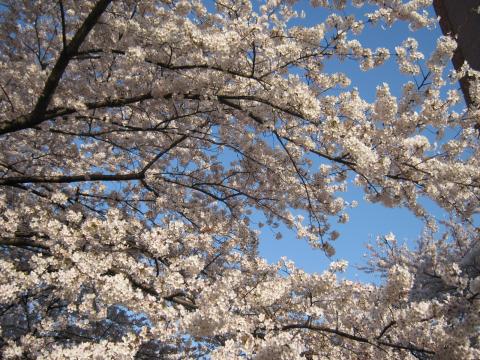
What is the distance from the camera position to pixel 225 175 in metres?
7.74

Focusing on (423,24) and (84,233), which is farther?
(423,24)

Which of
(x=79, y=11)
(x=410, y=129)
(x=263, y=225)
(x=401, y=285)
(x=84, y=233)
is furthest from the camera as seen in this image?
(x=263, y=225)

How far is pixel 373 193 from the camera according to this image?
4961 mm

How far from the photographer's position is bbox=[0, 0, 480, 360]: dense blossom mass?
3.90 metres

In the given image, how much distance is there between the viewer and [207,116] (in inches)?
256

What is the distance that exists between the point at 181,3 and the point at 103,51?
1.29 metres

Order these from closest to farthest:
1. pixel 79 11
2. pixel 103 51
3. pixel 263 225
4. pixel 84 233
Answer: pixel 84 233 < pixel 103 51 < pixel 79 11 < pixel 263 225

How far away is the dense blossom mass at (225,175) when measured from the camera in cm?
390

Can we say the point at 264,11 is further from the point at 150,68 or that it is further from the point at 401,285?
the point at 401,285

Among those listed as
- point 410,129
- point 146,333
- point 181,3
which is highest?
point 181,3

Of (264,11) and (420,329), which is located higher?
(264,11)

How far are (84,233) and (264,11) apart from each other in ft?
15.2

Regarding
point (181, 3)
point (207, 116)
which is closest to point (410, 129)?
point (207, 116)

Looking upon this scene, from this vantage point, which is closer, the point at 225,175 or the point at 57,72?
the point at 57,72
